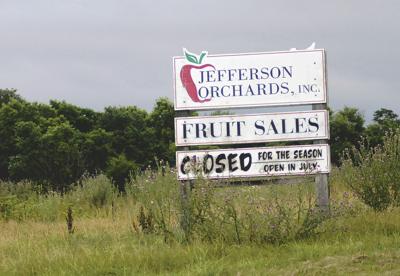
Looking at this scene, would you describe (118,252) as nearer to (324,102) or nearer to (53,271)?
(53,271)

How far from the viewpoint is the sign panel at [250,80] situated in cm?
1106

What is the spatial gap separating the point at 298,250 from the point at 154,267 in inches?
75.8

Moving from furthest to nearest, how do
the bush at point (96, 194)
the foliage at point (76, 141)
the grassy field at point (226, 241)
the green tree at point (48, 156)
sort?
the foliage at point (76, 141), the green tree at point (48, 156), the bush at point (96, 194), the grassy field at point (226, 241)

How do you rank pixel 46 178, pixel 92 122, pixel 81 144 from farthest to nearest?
pixel 92 122
pixel 81 144
pixel 46 178

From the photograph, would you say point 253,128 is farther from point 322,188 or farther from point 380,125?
point 380,125

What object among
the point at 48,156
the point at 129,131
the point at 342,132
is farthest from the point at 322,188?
the point at 342,132

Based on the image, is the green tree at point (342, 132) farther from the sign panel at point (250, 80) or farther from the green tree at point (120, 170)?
the sign panel at point (250, 80)

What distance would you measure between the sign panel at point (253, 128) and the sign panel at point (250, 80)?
224mm

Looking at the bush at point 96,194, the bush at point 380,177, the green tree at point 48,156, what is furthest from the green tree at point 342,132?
the bush at point 380,177

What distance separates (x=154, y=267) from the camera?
27.5ft

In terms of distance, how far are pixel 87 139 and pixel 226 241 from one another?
45.5 feet

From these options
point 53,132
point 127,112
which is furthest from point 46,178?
point 127,112

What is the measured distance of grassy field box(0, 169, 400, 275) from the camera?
8078 millimetres

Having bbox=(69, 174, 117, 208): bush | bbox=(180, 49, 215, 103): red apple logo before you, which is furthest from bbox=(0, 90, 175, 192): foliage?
bbox=(180, 49, 215, 103): red apple logo
